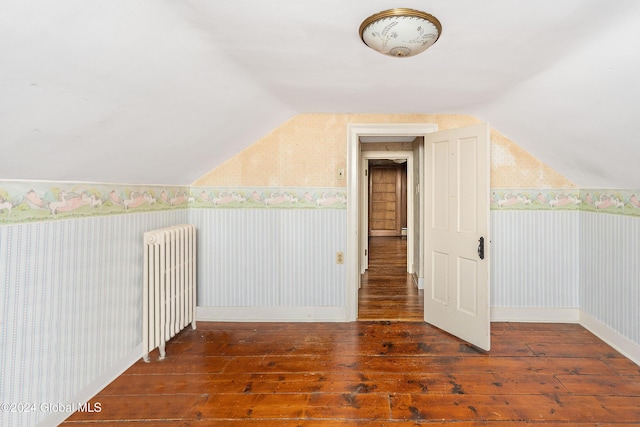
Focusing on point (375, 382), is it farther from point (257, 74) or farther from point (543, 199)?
point (543, 199)

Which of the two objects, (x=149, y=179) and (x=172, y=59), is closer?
(x=172, y=59)

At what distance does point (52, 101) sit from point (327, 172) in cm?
226

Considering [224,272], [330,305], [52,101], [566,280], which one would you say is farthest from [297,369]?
[566,280]

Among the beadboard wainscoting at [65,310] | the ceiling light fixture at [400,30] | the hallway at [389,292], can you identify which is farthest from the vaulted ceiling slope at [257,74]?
the hallway at [389,292]

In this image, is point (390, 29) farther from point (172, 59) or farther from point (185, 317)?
point (185, 317)

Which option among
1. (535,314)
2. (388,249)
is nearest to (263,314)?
(535,314)

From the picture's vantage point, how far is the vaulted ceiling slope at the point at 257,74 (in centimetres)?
124

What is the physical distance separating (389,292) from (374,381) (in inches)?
81.0

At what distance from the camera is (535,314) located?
318cm

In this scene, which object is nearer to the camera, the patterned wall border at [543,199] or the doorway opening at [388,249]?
the patterned wall border at [543,199]

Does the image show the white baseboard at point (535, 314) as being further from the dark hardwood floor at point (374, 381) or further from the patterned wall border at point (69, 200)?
the patterned wall border at point (69, 200)

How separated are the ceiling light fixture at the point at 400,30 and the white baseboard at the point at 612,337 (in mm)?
2705

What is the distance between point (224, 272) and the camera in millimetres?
3273

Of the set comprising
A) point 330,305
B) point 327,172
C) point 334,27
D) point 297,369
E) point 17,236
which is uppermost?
point 334,27
